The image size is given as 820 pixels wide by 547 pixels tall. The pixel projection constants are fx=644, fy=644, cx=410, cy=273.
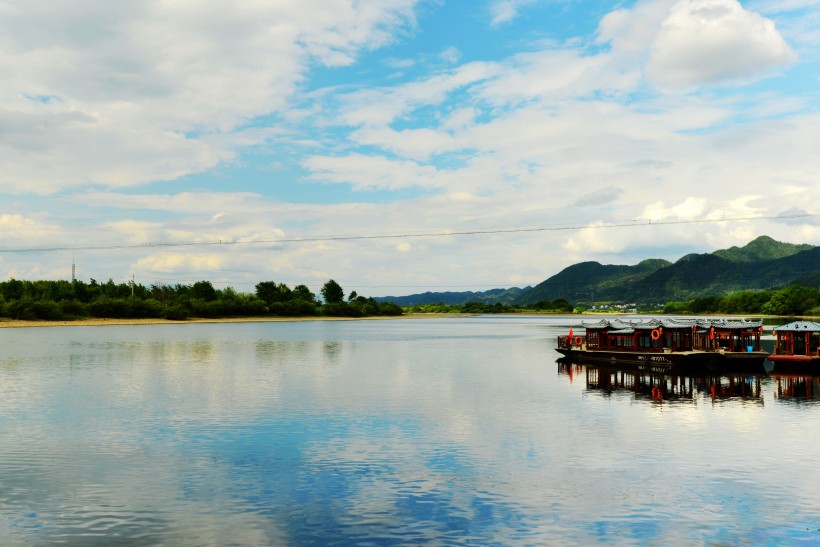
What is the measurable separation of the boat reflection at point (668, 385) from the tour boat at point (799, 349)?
8.07m

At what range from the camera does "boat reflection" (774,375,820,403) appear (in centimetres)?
5830

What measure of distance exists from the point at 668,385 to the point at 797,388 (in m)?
12.3

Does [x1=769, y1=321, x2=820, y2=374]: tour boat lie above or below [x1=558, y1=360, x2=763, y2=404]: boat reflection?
above

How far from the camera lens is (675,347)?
87.9 metres

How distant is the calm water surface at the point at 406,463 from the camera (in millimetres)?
24203

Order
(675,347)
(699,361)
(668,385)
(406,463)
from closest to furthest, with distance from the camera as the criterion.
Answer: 1. (406,463)
2. (668,385)
3. (699,361)
4. (675,347)

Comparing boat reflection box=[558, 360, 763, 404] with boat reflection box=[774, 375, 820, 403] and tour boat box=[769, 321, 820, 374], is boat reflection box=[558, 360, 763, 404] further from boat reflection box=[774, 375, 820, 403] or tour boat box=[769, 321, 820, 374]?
tour boat box=[769, 321, 820, 374]

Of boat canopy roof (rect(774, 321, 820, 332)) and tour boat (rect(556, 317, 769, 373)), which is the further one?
tour boat (rect(556, 317, 769, 373))

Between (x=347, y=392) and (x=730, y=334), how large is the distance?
55.7 metres

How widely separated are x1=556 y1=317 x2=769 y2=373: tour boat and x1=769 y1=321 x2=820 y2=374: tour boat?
238 cm

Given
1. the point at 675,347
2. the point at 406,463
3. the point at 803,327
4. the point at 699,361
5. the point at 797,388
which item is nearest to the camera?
the point at 406,463

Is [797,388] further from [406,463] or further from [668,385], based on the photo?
[406,463]

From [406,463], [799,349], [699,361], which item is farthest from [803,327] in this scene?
[406,463]

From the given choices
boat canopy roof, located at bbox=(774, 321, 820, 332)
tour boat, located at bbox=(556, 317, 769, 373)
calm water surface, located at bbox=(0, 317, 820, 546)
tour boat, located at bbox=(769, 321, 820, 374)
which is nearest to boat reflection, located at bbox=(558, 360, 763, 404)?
calm water surface, located at bbox=(0, 317, 820, 546)
